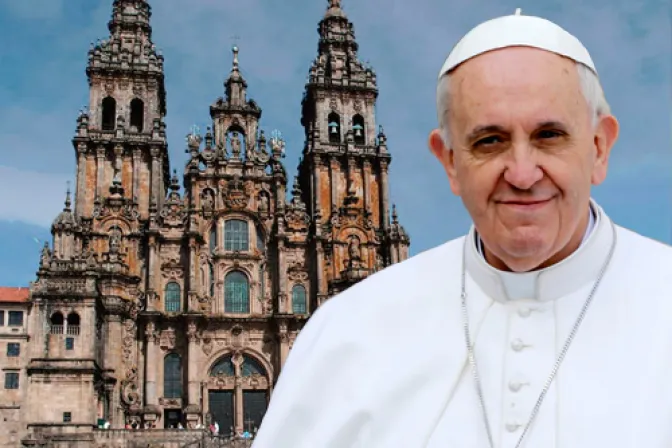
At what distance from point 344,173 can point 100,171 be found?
34.2ft

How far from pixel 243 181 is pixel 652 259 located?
33110 mm

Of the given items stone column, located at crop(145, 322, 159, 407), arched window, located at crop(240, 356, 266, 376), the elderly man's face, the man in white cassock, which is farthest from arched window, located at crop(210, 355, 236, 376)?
the elderly man's face

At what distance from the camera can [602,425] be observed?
6.07 ft

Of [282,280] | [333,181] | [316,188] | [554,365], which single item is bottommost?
[554,365]

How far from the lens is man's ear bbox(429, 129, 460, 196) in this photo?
2124mm

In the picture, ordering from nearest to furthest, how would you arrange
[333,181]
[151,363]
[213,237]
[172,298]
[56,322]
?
[56,322] → [151,363] → [172,298] → [213,237] → [333,181]

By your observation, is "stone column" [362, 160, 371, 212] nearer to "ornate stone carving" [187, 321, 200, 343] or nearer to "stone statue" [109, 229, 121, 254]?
"ornate stone carving" [187, 321, 200, 343]

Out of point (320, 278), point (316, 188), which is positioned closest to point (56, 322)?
point (320, 278)

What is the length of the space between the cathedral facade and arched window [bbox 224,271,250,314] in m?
0.05

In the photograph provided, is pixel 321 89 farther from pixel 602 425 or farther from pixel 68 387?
pixel 602 425

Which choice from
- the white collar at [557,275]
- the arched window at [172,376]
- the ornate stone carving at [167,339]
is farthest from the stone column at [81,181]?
the white collar at [557,275]

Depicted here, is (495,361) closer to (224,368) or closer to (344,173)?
(224,368)

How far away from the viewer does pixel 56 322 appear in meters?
28.4

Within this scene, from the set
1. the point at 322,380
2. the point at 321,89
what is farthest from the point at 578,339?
the point at 321,89
